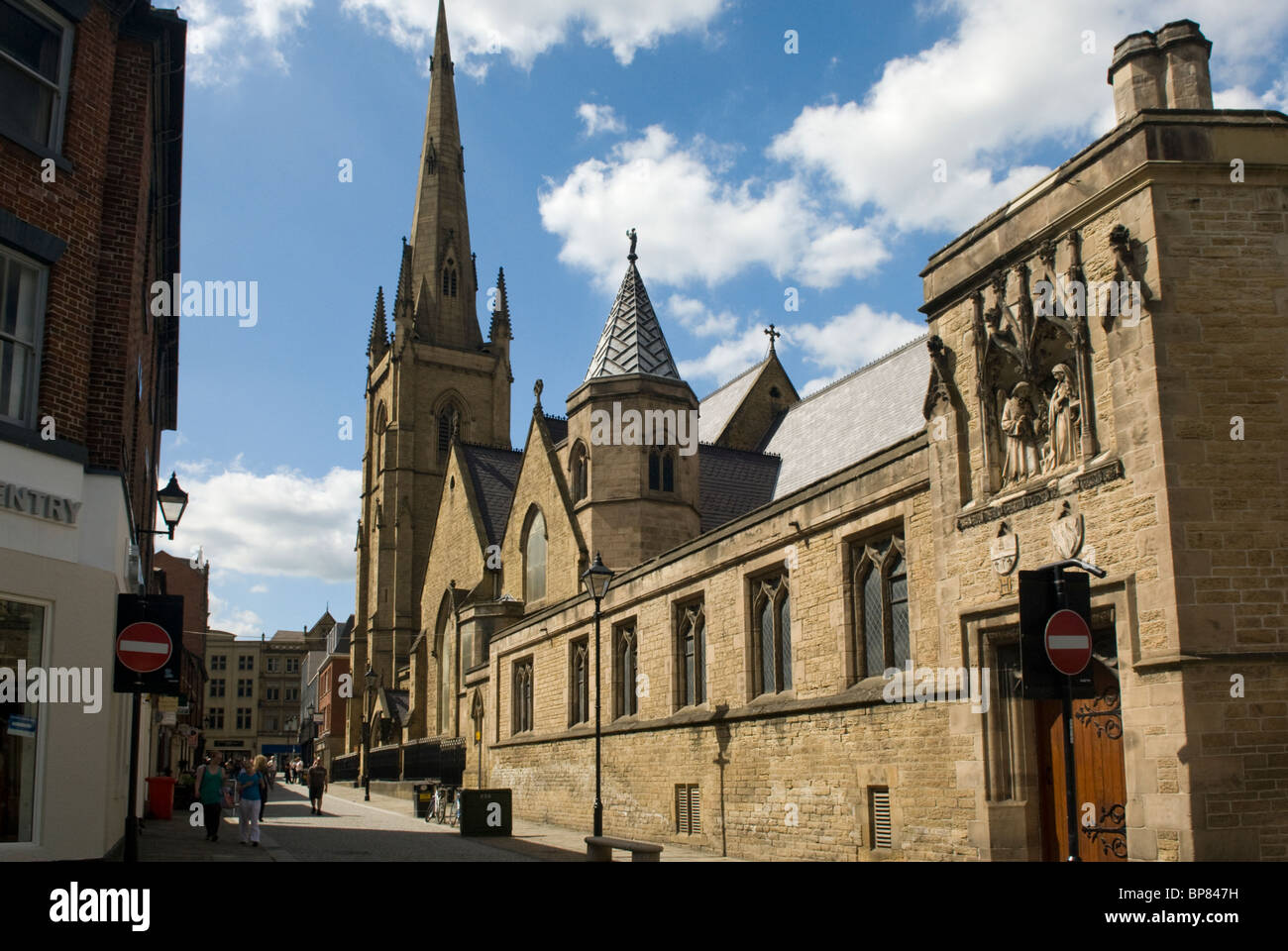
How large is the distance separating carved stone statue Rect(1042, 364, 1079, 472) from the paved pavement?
8.21 m

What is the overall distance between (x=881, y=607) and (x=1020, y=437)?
12.1 feet

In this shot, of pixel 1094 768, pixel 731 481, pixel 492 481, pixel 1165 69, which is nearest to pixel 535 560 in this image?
pixel 731 481

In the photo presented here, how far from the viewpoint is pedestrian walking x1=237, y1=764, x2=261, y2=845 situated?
19656mm

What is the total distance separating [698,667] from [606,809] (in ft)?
16.1

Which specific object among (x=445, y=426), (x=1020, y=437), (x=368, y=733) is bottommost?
(x=368, y=733)

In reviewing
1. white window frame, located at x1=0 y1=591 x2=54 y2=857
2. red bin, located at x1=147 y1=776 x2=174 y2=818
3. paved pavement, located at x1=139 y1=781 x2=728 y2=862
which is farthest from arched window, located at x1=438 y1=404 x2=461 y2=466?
white window frame, located at x1=0 y1=591 x2=54 y2=857

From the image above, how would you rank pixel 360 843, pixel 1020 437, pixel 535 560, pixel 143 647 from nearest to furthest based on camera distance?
pixel 143 647, pixel 1020 437, pixel 360 843, pixel 535 560

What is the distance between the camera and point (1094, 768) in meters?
12.0

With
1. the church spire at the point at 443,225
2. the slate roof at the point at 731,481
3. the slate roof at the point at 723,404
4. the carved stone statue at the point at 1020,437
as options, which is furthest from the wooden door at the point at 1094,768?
the church spire at the point at 443,225

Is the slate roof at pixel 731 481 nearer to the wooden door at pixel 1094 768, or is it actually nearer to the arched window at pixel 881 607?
the arched window at pixel 881 607

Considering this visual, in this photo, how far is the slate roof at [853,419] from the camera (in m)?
29.3

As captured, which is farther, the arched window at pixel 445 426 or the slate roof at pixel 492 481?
the arched window at pixel 445 426

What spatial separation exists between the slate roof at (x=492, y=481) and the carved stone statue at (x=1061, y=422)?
37.8 meters

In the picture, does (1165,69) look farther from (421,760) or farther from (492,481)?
(492,481)
